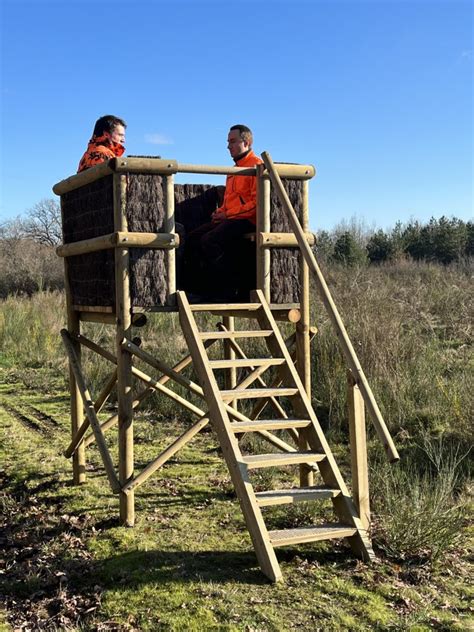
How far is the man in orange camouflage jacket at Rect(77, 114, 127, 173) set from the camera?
20.1 feet

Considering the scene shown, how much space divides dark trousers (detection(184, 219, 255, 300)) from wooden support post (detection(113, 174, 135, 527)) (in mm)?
1193

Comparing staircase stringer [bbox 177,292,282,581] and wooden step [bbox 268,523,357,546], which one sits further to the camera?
wooden step [bbox 268,523,357,546]

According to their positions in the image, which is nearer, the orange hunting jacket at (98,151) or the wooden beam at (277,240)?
the wooden beam at (277,240)

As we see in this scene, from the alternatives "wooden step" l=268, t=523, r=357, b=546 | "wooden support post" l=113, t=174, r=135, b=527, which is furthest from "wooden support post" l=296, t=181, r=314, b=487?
"wooden support post" l=113, t=174, r=135, b=527

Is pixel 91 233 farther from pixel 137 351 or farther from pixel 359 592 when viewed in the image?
pixel 359 592

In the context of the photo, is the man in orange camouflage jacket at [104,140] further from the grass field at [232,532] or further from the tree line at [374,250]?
the tree line at [374,250]

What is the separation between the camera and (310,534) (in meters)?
4.54

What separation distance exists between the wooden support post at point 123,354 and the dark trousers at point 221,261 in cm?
119

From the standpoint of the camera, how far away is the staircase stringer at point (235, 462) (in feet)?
14.2

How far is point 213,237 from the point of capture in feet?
20.9

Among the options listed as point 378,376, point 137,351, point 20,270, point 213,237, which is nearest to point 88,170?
point 213,237

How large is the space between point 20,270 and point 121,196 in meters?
22.4

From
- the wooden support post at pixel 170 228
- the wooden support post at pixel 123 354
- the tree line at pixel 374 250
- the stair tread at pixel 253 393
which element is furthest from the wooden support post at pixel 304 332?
the tree line at pixel 374 250

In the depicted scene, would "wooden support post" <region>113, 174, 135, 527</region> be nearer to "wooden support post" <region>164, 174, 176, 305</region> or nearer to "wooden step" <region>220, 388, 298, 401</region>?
"wooden support post" <region>164, 174, 176, 305</region>
